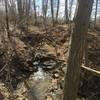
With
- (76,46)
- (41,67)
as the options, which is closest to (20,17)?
(41,67)

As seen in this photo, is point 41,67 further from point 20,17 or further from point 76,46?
point 76,46

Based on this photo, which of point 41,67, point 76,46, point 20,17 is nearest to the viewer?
point 76,46

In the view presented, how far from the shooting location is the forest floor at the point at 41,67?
12672 mm

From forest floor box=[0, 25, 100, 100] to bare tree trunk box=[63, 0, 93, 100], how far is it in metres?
5.87

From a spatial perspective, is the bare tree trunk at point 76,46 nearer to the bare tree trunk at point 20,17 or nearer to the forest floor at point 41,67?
the forest floor at point 41,67

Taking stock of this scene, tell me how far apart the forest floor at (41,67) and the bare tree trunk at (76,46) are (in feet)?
19.3

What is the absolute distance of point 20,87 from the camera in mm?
13445

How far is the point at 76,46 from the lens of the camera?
416cm

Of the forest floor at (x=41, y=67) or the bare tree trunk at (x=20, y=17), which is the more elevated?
the bare tree trunk at (x=20, y=17)

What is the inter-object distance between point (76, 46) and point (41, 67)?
38.5 feet

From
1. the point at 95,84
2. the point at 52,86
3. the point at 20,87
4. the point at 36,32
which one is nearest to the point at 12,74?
the point at 20,87

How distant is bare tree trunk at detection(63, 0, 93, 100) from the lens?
4.08 m

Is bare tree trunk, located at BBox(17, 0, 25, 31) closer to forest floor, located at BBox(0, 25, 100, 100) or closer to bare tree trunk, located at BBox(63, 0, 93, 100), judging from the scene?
forest floor, located at BBox(0, 25, 100, 100)

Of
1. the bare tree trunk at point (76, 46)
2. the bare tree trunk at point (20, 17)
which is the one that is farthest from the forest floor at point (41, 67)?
the bare tree trunk at point (76, 46)
